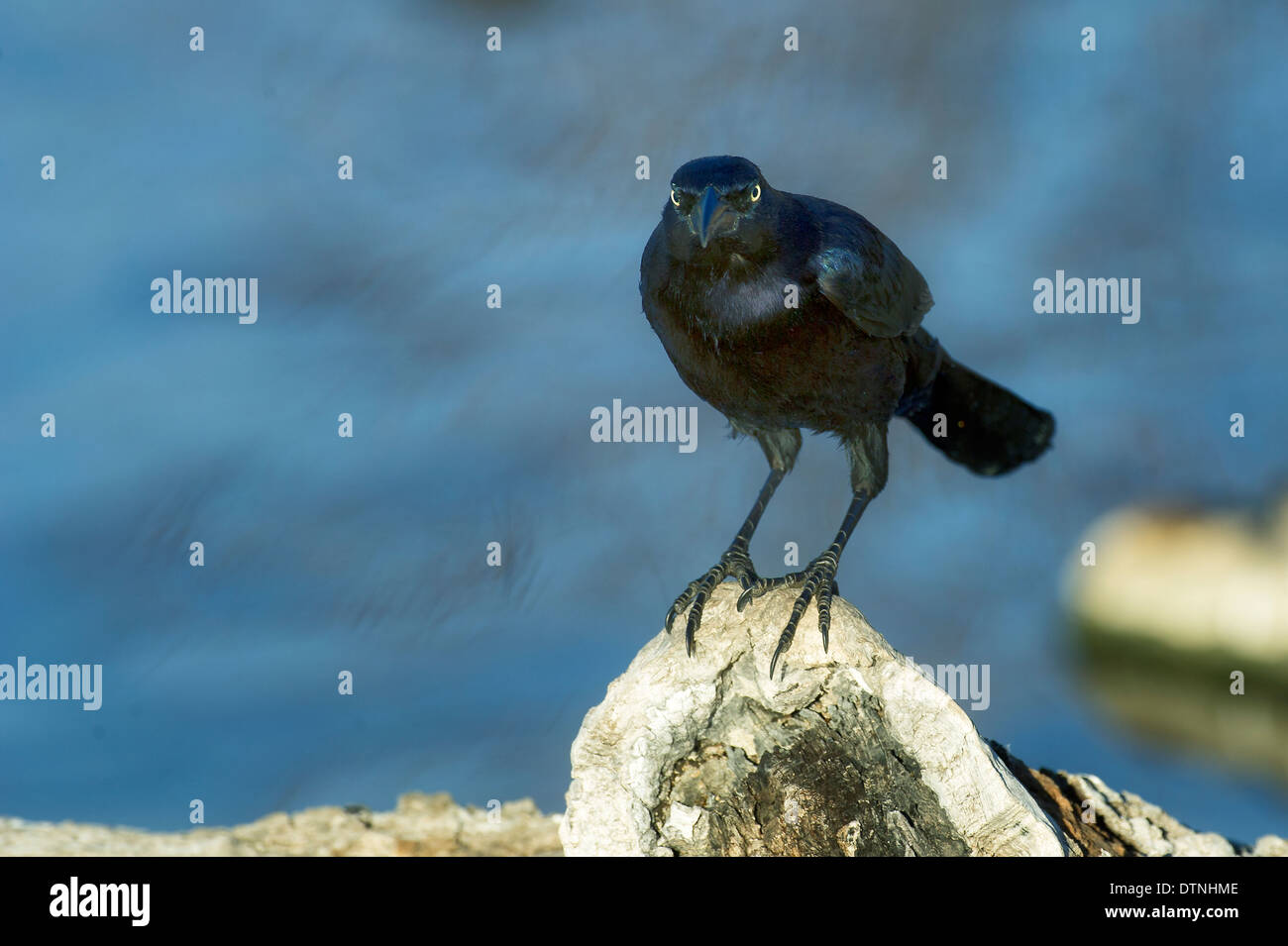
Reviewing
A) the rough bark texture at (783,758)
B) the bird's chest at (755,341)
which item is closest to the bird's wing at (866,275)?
the bird's chest at (755,341)

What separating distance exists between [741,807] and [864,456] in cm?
230

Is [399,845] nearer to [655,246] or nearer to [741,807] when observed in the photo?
[741,807]

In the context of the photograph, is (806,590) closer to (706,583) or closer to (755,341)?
(706,583)

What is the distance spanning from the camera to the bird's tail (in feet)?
24.8

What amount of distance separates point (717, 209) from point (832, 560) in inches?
73.2

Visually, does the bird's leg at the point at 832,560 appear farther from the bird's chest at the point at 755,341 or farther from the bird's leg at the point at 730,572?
the bird's chest at the point at 755,341

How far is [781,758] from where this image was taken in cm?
535

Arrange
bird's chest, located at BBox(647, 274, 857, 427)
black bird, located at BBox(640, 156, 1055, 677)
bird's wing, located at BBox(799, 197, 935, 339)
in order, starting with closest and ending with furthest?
1. black bird, located at BBox(640, 156, 1055, 677)
2. bird's chest, located at BBox(647, 274, 857, 427)
3. bird's wing, located at BBox(799, 197, 935, 339)

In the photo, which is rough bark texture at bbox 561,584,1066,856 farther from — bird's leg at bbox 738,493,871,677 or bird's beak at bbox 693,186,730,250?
bird's beak at bbox 693,186,730,250

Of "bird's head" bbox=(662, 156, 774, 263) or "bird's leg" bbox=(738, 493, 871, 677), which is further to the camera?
"bird's head" bbox=(662, 156, 774, 263)

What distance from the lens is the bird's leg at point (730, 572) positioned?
5.60 metres

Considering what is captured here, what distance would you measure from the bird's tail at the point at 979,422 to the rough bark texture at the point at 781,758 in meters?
2.53

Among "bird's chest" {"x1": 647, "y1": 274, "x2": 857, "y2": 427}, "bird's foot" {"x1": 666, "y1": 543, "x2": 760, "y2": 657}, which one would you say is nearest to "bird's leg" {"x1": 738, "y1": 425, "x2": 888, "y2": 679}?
"bird's foot" {"x1": 666, "y1": 543, "x2": 760, "y2": 657}
